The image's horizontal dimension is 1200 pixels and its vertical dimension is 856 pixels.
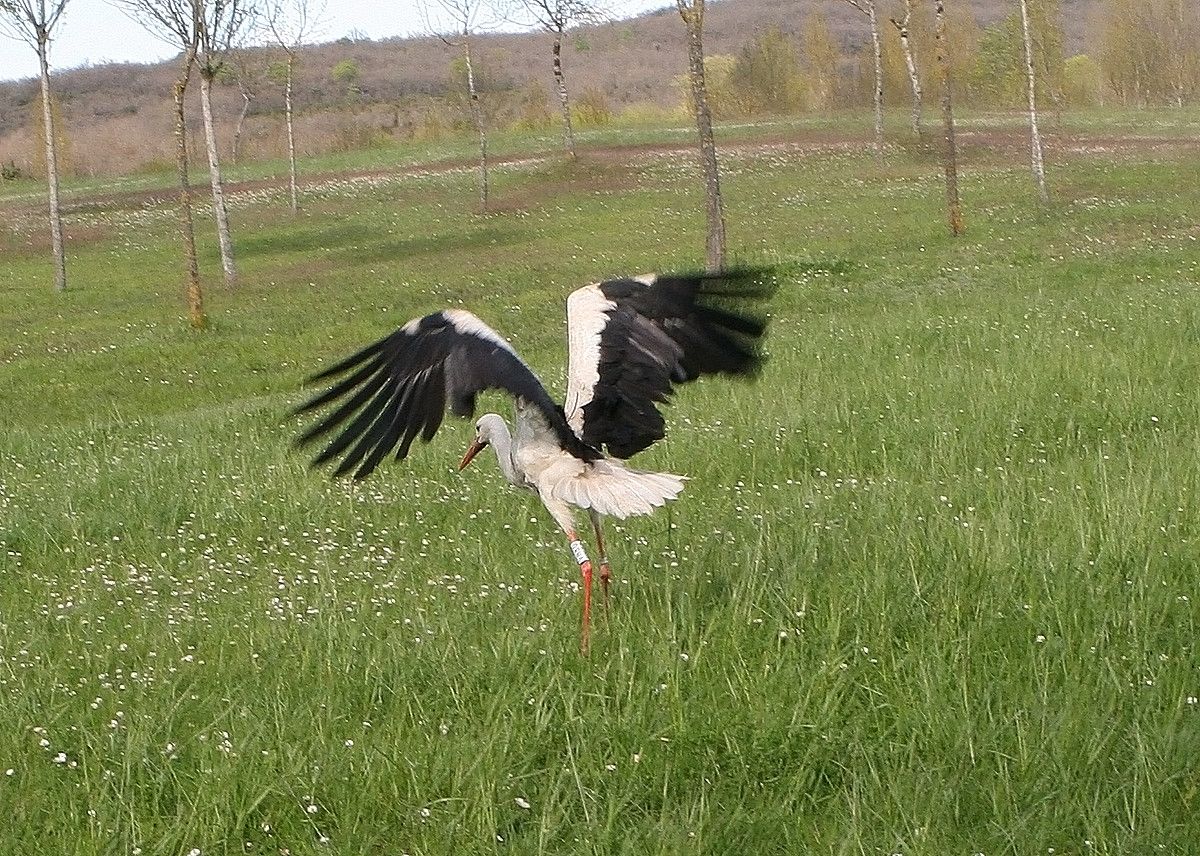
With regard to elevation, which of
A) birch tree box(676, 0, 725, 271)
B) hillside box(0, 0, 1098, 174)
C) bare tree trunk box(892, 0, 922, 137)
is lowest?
birch tree box(676, 0, 725, 271)

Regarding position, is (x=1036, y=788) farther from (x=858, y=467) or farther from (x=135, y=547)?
(x=135, y=547)

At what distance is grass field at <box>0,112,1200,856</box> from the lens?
402 centimetres

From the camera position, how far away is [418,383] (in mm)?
5840

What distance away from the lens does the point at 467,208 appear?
1602 inches

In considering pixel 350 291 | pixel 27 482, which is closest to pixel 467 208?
pixel 350 291

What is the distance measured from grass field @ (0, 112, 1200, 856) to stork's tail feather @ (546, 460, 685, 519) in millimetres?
404

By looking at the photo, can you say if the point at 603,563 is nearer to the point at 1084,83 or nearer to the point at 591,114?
the point at 591,114

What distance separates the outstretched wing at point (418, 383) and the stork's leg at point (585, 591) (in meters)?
0.62

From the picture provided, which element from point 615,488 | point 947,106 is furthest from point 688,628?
point 947,106

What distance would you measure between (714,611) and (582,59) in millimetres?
131081

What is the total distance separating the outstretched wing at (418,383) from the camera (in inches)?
223

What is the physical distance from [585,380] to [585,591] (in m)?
1.03

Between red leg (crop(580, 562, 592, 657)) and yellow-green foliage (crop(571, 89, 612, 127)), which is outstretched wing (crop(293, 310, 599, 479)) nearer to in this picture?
red leg (crop(580, 562, 592, 657))

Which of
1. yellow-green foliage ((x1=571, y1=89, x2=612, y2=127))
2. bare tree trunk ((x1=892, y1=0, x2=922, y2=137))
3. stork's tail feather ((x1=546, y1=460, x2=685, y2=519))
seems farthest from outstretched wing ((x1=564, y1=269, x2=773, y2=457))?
yellow-green foliage ((x1=571, y1=89, x2=612, y2=127))
